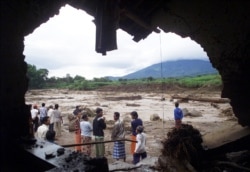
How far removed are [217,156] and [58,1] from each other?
12.0 feet

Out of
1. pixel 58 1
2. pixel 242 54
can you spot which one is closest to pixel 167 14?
pixel 242 54

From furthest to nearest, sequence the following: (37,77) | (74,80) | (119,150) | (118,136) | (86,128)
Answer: (74,80) < (37,77) < (86,128) < (119,150) < (118,136)

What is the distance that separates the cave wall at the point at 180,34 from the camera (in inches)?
115

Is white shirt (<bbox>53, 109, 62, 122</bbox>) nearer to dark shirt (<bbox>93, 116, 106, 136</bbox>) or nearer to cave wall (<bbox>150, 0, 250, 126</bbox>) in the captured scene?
dark shirt (<bbox>93, 116, 106, 136</bbox>)

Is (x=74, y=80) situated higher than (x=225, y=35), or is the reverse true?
(x=74, y=80)

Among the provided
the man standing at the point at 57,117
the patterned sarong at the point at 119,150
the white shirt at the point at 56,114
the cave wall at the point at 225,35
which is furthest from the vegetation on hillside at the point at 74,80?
the cave wall at the point at 225,35

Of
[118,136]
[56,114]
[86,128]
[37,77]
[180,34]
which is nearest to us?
A: [180,34]

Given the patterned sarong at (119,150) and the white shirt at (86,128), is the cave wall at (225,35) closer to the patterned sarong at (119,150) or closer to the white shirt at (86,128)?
the patterned sarong at (119,150)

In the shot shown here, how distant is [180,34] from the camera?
5125 millimetres

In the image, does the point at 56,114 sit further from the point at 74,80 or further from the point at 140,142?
the point at 74,80

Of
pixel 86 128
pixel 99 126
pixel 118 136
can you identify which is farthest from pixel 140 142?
pixel 86 128

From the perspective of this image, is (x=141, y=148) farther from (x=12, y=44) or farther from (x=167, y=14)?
(x=12, y=44)

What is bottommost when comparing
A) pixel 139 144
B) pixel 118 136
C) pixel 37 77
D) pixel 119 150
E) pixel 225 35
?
pixel 119 150

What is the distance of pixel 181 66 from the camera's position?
14988 centimetres
